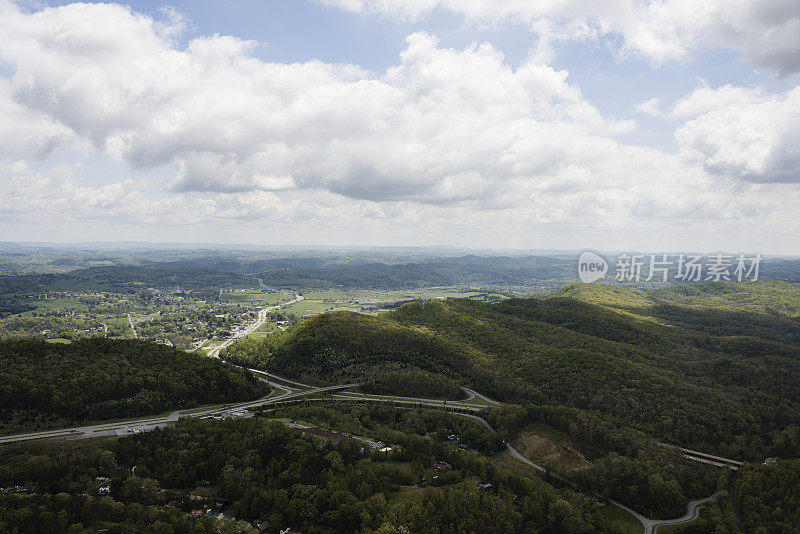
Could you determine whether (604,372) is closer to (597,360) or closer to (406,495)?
(597,360)

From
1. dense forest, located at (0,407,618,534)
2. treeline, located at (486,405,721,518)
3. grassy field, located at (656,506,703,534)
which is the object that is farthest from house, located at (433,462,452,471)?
grassy field, located at (656,506,703,534)

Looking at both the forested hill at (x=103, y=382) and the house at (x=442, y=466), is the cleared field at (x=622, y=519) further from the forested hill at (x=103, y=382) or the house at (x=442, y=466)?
the forested hill at (x=103, y=382)

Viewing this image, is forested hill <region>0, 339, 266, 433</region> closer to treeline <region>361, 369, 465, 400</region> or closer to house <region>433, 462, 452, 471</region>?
treeline <region>361, 369, 465, 400</region>

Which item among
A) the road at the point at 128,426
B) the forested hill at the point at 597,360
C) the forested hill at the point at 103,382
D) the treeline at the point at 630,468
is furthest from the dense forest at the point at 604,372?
the forested hill at the point at 103,382

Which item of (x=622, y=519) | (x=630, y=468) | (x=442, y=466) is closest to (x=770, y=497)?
(x=630, y=468)

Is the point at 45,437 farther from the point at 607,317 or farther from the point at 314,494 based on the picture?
the point at 607,317

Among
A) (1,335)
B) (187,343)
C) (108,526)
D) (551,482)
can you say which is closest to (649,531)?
(551,482)
